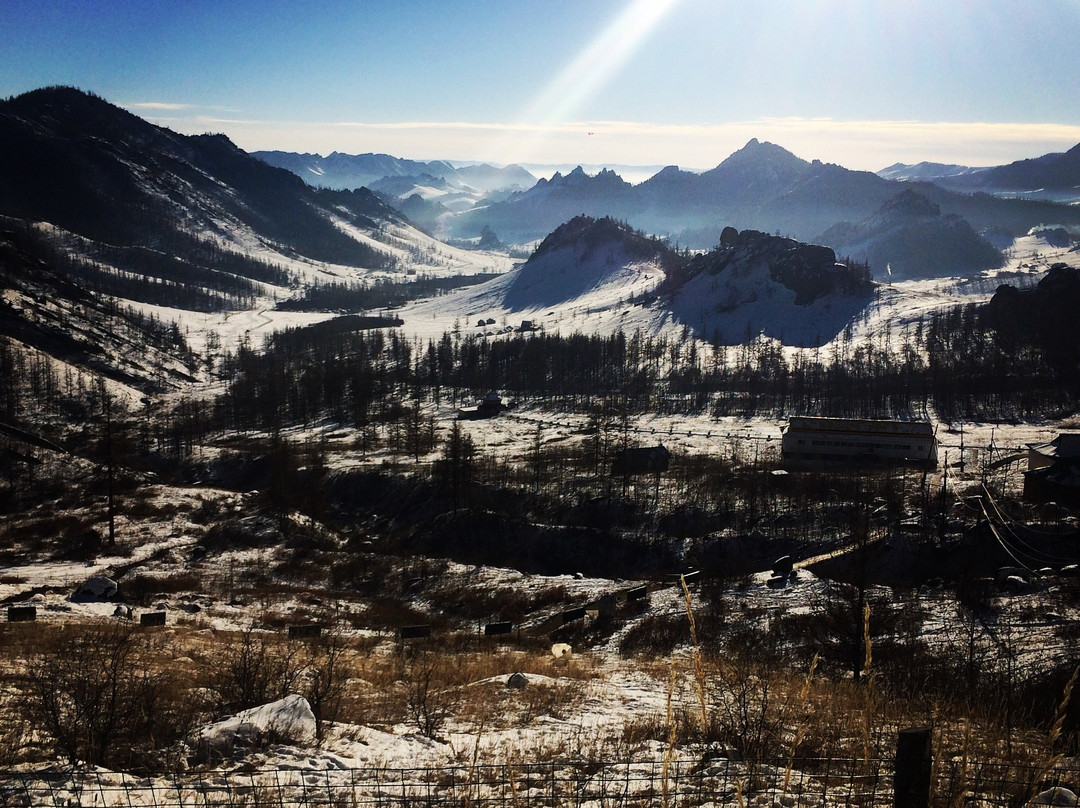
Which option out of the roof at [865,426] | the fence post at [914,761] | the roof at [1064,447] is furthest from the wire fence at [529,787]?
the roof at [865,426]

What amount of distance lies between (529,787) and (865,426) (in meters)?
77.4

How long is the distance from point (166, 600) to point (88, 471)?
49.3 meters

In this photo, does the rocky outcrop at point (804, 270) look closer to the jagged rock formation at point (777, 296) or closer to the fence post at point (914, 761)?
the jagged rock formation at point (777, 296)

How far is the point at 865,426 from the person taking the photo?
79062 millimetres

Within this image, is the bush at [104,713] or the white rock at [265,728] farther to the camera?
the white rock at [265,728]

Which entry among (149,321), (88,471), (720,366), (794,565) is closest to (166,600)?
(794,565)

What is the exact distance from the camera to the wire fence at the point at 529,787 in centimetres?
900

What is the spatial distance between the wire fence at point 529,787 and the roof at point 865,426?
2859 inches

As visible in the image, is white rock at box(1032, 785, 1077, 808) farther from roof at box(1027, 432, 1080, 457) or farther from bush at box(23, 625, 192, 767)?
roof at box(1027, 432, 1080, 457)

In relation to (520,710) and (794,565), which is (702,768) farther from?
(794,565)

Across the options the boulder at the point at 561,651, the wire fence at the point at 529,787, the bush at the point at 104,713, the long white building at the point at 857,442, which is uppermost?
the wire fence at the point at 529,787

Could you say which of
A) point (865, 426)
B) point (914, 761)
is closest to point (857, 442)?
point (865, 426)

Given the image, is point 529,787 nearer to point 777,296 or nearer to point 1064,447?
point 1064,447

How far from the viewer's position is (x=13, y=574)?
1905 inches
